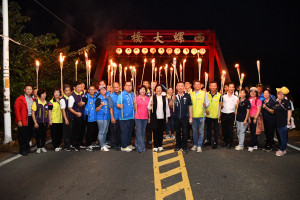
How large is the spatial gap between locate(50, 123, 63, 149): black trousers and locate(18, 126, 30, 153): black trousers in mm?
641

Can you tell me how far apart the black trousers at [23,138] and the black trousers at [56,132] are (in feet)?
2.10

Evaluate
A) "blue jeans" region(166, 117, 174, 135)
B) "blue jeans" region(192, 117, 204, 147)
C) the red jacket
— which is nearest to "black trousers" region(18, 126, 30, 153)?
the red jacket

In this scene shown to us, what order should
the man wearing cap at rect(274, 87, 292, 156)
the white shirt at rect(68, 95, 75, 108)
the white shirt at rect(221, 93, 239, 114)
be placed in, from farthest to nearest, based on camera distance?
the white shirt at rect(221, 93, 239, 114)
the white shirt at rect(68, 95, 75, 108)
the man wearing cap at rect(274, 87, 292, 156)

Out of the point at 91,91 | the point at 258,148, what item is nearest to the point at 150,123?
the point at 91,91

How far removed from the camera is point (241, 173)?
16.3ft

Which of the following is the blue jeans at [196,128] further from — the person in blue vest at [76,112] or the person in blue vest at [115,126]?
the person in blue vest at [76,112]

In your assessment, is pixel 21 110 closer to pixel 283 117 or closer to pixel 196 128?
pixel 196 128

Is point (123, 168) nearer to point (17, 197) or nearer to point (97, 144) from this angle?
point (17, 197)

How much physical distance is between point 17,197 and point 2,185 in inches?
28.0

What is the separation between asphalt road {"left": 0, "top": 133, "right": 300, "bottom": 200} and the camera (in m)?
4.00

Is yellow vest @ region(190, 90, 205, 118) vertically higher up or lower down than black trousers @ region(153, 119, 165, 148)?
higher up

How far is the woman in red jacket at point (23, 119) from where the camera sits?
628 centimetres

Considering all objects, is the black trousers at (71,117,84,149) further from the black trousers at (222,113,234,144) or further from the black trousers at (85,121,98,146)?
the black trousers at (222,113,234,144)

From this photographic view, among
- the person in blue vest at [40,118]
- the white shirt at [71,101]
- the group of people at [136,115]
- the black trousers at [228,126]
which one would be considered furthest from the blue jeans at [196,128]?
the person in blue vest at [40,118]
